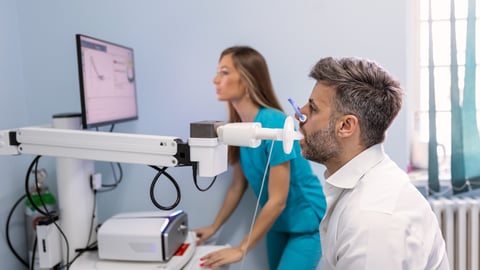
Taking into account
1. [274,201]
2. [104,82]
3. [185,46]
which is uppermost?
[185,46]

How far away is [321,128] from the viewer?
106cm

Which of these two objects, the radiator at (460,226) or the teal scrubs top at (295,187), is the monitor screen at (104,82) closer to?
the teal scrubs top at (295,187)

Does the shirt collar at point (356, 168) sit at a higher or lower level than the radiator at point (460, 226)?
higher

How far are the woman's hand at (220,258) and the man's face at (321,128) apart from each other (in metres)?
0.50

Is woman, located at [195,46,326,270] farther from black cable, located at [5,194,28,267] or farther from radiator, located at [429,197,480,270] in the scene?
black cable, located at [5,194,28,267]

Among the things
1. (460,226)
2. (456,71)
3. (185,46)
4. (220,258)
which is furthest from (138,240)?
(456,71)

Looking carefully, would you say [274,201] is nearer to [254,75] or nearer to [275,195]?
[275,195]

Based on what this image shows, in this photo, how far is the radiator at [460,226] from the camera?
5.72 ft

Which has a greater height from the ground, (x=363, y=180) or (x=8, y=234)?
(x=363, y=180)

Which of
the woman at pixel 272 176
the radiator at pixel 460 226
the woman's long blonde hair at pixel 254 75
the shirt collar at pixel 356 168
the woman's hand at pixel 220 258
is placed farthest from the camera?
the radiator at pixel 460 226

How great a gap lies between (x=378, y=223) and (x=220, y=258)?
68cm

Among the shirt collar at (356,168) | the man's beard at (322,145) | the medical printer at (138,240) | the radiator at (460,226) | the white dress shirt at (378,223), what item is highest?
the man's beard at (322,145)

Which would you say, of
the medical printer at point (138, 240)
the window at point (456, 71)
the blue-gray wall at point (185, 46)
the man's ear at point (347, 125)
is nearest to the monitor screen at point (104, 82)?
the blue-gray wall at point (185, 46)

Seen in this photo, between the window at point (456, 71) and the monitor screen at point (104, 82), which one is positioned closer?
the monitor screen at point (104, 82)
